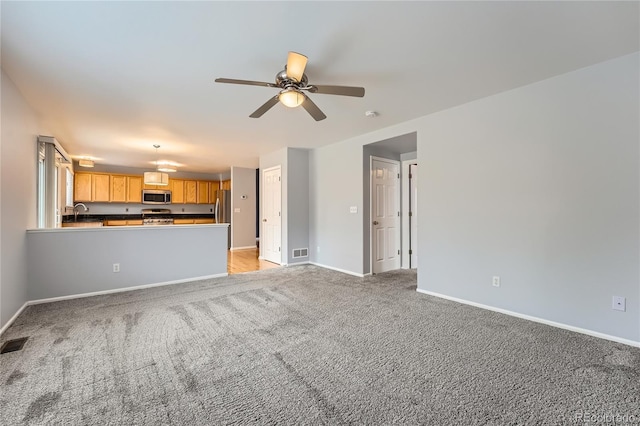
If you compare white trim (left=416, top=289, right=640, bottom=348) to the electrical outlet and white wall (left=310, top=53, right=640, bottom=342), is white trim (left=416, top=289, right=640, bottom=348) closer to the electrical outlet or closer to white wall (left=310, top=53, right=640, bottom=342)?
white wall (left=310, top=53, right=640, bottom=342)

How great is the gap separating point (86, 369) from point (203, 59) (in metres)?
2.57

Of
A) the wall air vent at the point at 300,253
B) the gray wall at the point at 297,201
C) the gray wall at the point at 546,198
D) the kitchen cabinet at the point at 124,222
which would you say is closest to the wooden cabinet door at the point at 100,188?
the kitchen cabinet at the point at 124,222

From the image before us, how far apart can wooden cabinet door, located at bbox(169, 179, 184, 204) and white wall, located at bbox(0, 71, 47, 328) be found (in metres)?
5.07

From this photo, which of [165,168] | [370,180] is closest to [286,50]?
[370,180]

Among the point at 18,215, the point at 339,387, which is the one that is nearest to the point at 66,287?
the point at 18,215

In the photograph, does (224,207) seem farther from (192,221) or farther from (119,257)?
(119,257)

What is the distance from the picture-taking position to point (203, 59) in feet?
7.88

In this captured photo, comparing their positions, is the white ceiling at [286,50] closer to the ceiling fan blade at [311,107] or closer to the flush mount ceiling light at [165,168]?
the ceiling fan blade at [311,107]

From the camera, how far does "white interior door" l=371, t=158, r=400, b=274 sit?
499 cm

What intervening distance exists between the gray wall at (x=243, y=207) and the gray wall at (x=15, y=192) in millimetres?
4616

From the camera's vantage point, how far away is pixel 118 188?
25.6 feet

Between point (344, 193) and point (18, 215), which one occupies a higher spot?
point (344, 193)

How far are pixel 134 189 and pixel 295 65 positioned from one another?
26.2 ft

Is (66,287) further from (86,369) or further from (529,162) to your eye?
→ (529,162)
